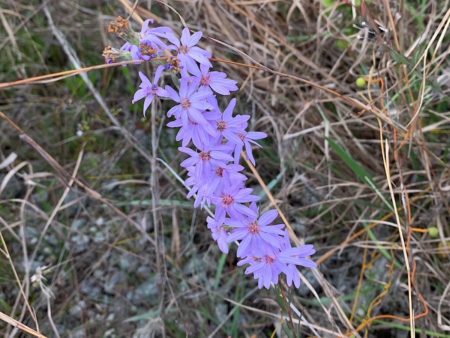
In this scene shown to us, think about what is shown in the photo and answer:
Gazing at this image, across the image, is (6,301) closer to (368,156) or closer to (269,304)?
(269,304)

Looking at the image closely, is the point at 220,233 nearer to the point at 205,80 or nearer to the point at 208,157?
the point at 208,157

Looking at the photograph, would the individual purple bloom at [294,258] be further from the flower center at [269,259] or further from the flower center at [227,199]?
the flower center at [227,199]

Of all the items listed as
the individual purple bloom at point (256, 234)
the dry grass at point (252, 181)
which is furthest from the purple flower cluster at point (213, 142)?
the dry grass at point (252, 181)

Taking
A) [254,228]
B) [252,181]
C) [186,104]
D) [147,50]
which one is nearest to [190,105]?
[186,104]

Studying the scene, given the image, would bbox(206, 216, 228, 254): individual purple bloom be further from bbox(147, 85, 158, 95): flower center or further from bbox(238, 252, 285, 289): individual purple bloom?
bbox(147, 85, 158, 95): flower center

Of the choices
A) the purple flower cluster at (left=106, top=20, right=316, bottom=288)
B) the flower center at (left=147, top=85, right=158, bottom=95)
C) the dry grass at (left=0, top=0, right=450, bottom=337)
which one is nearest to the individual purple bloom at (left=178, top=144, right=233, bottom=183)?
the purple flower cluster at (left=106, top=20, right=316, bottom=288)

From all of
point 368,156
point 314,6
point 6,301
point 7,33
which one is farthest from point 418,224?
point 7,33

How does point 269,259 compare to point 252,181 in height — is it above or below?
above
